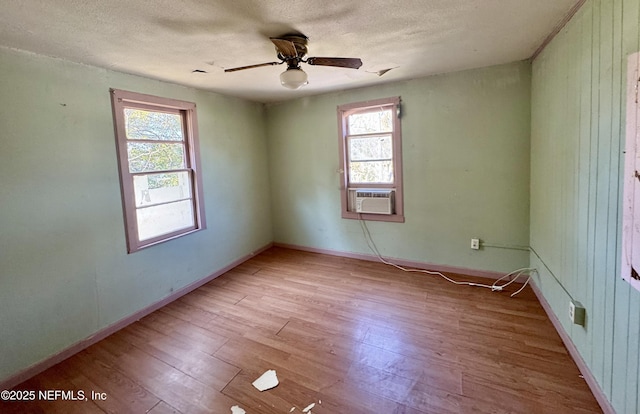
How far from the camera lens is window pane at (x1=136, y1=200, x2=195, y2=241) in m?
2.80

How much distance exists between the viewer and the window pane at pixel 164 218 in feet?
9.20

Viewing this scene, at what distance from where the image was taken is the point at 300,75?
82.4 inches

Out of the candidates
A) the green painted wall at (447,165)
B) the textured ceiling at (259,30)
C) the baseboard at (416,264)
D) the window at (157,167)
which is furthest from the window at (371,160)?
the window at (157,167)

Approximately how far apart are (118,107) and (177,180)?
892 mm

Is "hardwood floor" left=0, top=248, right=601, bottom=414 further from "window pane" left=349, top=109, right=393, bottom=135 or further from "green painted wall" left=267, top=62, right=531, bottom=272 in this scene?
"window pane" left=349, top=109, right=393, bottom=135

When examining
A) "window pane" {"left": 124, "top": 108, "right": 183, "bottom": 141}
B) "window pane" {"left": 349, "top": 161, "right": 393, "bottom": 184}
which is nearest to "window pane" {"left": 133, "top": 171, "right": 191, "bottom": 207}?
"window pane" {"left": 124, "top": 108, "right": 183, "bottom": 141}

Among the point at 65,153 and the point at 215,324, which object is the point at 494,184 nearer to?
the point at 215,324

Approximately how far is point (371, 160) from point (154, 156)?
252cm

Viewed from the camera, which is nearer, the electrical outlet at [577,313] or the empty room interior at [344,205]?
the empty room interior at [344,205]

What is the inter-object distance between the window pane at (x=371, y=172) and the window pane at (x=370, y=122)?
0.41 m

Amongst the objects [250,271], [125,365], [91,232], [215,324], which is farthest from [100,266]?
[250,271]

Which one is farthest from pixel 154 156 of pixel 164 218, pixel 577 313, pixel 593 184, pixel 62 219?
pixel 577 313

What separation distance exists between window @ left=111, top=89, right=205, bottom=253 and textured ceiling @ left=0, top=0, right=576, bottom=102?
1.23ft

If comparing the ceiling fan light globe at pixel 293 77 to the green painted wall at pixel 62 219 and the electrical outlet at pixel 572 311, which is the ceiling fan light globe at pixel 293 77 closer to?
the green painted wall at pixel 62 219
